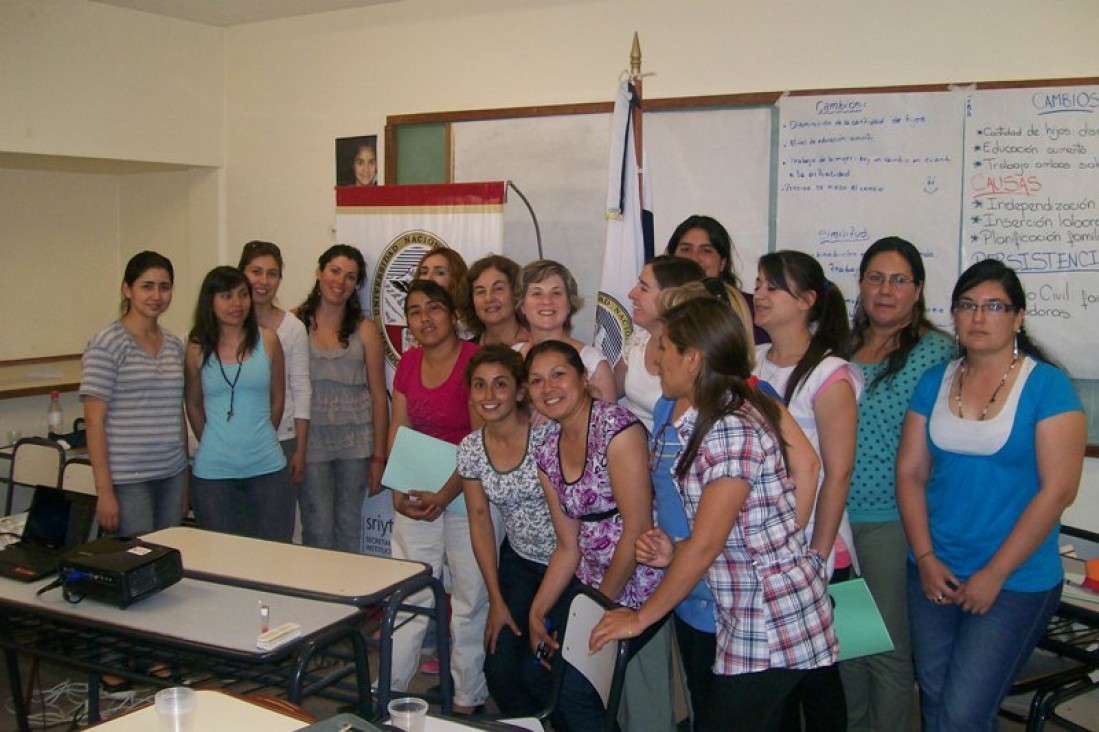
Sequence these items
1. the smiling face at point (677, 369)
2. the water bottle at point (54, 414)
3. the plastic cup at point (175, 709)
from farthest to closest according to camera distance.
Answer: the water bottle at point (54, 414) < the smiling face at point (677, 369) < the plastic cup at point (175, 709)

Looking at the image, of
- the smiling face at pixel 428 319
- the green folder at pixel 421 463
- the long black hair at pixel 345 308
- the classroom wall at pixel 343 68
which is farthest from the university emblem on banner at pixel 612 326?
the classroom wall at pixel 343 68

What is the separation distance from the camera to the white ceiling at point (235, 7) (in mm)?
4746

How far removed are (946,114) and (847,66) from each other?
44cm

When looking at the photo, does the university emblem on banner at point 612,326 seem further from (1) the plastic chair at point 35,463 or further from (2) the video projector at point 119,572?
(1) the plastic chair at point 35,463

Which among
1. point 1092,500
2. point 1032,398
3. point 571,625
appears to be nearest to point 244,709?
point 571,625

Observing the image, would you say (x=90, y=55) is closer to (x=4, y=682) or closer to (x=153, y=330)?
(x=153, y=330)

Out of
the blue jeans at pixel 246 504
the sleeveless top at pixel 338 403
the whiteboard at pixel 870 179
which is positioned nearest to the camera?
the blue jeans at pixel 246 504

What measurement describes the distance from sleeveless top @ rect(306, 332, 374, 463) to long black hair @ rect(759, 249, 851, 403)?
6.26 ft

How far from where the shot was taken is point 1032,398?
222 cm

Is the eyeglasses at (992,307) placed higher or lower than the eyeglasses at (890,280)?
lower

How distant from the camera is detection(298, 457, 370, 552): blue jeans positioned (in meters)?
3.82

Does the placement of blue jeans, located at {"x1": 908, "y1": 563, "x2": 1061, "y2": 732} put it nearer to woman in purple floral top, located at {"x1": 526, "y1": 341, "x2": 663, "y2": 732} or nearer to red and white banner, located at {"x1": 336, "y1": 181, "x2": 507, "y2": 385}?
woman in purple floral top, located at {"x1": 526, "y1": 341, "x2": 663, "y2": 732}

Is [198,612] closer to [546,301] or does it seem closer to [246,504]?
[246,504]

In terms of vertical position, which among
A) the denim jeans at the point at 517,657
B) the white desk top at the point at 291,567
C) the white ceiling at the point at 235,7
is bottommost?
the denim jeans at the point at 517,657
